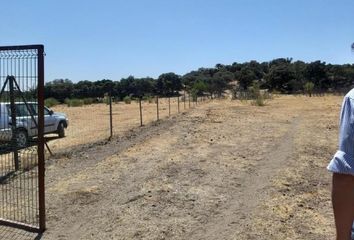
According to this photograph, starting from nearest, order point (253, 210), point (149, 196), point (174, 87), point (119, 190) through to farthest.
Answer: point (253, 210) < point (149, 196) < point (119, 190) < point (174, 87)

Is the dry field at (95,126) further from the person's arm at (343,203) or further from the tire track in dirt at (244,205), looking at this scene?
the person's arm at (343,203)

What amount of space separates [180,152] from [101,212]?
5.20 m

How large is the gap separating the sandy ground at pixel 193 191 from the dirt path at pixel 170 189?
0.04 ft

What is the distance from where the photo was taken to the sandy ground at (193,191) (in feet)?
21.1

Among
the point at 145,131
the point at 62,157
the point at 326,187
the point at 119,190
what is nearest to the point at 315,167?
the point at 326,187

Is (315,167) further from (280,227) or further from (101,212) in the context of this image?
(101,212)

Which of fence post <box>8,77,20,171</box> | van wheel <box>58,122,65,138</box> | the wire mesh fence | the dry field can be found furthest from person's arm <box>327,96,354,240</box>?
van wheel <box>58,122,65,138</box>

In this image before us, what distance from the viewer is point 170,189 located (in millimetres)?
8219

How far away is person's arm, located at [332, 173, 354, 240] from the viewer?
2.21 m

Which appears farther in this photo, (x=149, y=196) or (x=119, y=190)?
(x=119, y=190)

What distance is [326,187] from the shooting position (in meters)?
8.56

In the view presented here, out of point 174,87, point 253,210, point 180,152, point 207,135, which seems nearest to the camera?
point 253,210

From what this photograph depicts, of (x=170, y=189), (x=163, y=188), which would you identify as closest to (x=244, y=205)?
(x=170, y=189)

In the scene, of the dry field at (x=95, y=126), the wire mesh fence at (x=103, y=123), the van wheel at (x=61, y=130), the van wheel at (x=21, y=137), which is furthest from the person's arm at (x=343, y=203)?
the van wheel at (x=61, y=130)
